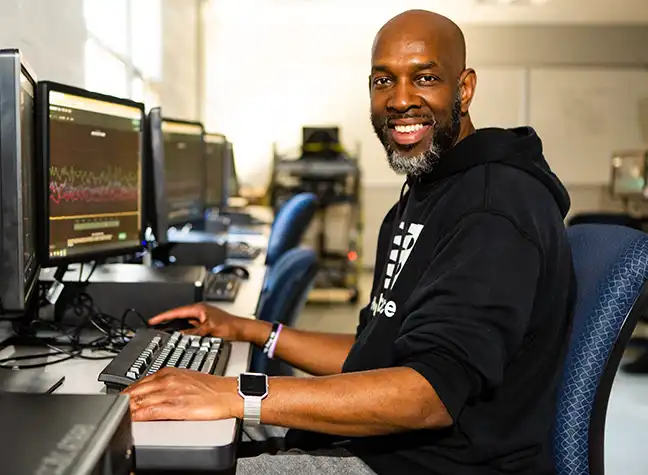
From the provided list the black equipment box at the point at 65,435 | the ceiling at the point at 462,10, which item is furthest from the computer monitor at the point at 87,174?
the ceiling at the point at 462,10

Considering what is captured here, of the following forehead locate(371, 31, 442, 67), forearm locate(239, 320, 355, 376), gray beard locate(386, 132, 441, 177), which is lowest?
forearm locate(239, 320, 355, 376)

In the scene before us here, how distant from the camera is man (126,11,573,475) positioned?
105 centimetres

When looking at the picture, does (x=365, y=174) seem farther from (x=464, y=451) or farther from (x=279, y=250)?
(x=464, y=451)

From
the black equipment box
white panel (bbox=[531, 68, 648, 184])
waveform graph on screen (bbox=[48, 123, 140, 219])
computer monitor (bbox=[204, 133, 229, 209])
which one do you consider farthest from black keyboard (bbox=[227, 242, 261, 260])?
white panel (bbox=[531, 68, 648, 184])

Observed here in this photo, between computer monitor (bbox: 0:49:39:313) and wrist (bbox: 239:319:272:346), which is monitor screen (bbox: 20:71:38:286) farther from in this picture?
wrist (bbox: 239:319:272:346)

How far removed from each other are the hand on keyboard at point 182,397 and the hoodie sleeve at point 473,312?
27 cm

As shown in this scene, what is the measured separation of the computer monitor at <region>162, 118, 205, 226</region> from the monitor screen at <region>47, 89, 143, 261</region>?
21.4 inches

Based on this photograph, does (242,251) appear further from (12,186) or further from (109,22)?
(12,186)

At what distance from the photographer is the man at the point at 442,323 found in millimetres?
1049

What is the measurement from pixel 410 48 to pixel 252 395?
0.69 m

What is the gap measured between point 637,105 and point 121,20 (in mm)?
6545

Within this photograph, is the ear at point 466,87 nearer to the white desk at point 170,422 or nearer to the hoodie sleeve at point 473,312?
the hoodie sleeve at point 473,312

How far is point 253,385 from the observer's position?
1.08 m

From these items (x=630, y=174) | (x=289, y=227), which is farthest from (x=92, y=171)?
(x=630, y=174)
